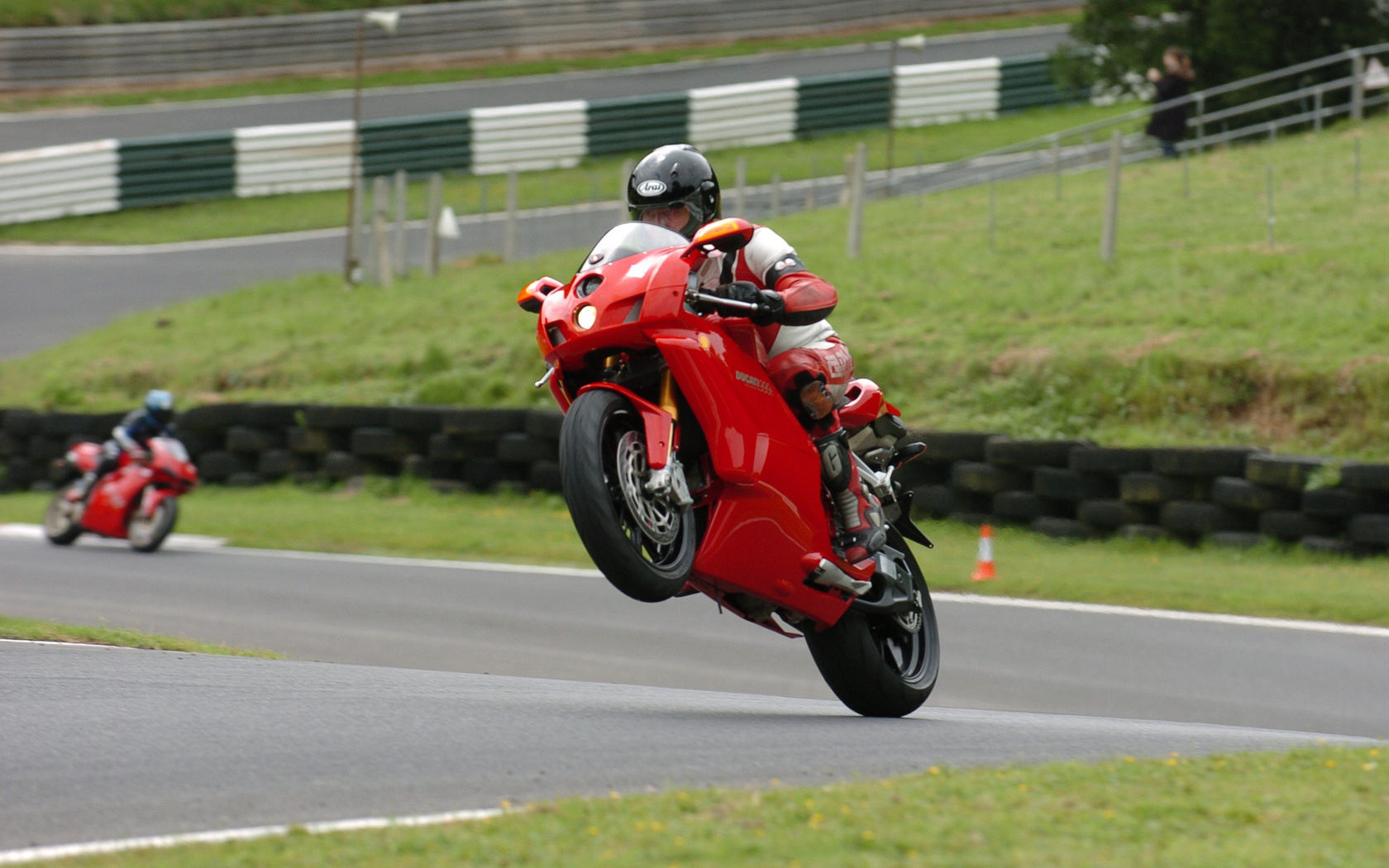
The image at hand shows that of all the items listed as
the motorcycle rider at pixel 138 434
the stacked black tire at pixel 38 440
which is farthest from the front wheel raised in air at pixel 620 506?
the stacked black tire at pixel 38 440

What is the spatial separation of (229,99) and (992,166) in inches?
612

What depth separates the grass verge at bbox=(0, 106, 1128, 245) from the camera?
26.5 metres

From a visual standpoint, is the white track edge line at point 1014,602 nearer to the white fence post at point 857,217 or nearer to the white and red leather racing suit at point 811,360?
the white and red leather racing suit at point 811,360

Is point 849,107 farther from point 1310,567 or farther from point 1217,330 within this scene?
point 1310,567

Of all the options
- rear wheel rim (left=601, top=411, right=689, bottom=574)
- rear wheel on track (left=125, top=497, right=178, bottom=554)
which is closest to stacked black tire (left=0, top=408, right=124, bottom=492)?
rear wheel on track (left=125, top=497, right=178, bottom=554)

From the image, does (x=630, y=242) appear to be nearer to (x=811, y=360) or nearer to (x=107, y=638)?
(x=811, y=360)

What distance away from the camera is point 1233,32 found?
75.7 ft

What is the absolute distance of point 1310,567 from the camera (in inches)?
433

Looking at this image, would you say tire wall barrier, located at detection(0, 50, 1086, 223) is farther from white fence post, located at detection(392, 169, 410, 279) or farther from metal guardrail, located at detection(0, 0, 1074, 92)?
white fence post, located at detection(392, 169, 410, 279)

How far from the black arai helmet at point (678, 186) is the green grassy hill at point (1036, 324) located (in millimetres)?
7929

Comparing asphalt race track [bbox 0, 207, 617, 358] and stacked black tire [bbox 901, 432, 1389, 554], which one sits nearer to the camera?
stacked black tire [bbox 901, 432, 1389, 554]

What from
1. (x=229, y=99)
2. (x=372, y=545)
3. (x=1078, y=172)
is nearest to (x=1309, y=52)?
(x=1078, y=172)

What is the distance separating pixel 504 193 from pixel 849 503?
2136cm

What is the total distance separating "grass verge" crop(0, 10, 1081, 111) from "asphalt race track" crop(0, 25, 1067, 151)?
49 cm
